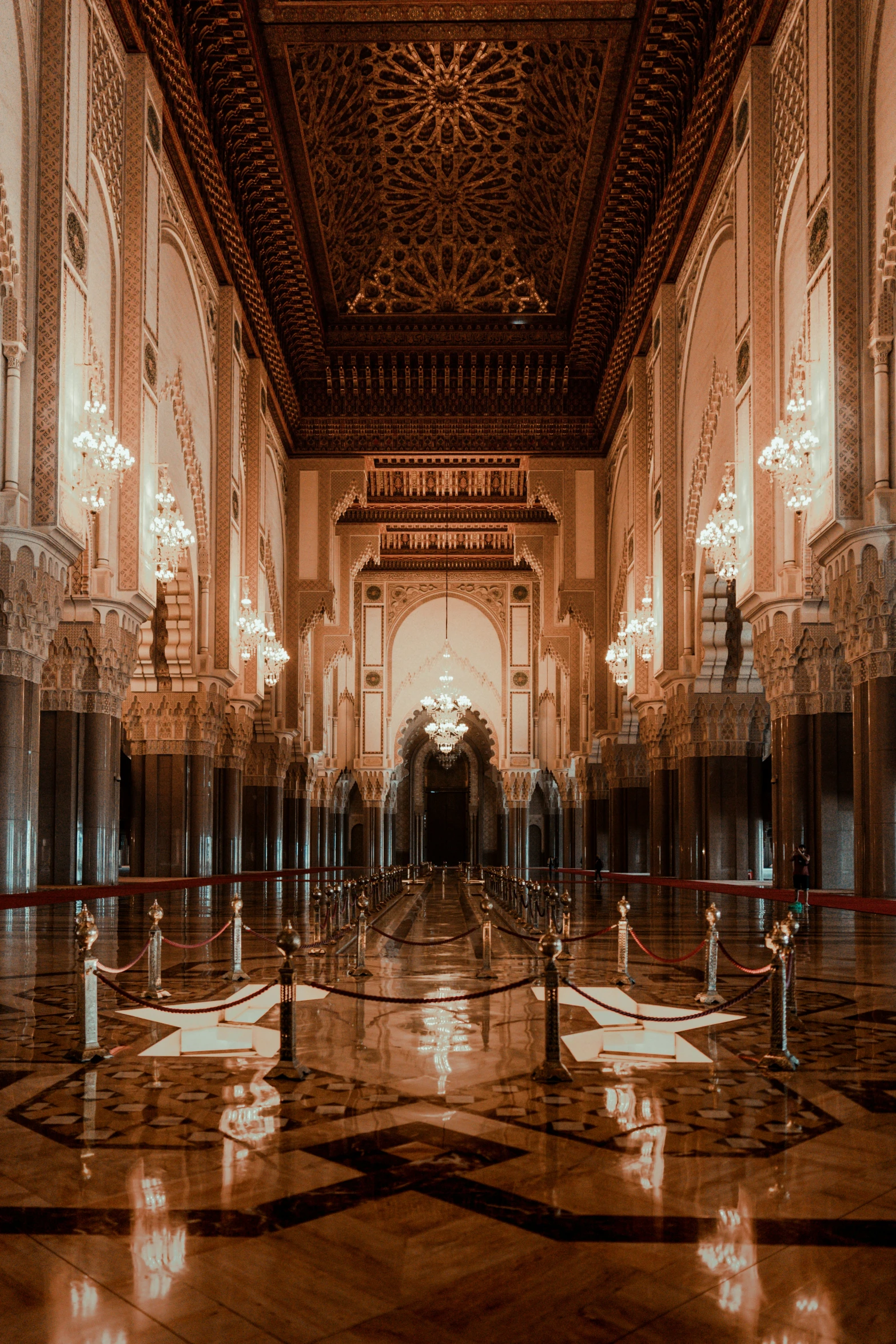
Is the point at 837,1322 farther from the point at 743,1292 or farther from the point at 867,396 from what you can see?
the point at 867,396

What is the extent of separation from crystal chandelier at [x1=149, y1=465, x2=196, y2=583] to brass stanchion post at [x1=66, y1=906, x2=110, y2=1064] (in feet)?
25.6

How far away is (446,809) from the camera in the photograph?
40969 mm

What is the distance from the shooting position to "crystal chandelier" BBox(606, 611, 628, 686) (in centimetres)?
1819

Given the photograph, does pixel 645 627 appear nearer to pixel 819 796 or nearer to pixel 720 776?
pixel 720 776

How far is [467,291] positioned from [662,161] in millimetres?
4810

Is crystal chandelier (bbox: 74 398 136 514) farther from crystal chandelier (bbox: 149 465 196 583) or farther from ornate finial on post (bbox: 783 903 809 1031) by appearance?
ornate finial on post (bbox: 783 903 809 1031)

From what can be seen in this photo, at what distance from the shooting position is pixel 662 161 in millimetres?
13930

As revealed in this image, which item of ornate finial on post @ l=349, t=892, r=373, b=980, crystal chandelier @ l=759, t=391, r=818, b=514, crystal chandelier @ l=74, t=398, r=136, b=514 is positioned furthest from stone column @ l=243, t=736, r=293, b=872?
ornate finial on post @ l=349, t=892, r=373, b=980

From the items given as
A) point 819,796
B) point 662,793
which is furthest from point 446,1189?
point 662,793

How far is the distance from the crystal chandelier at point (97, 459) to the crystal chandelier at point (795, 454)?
16.6 ft

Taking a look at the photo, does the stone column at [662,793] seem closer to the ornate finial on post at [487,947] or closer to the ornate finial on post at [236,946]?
the ornate finial on post at [487,947]

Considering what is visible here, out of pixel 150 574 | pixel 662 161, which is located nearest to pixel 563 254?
pixel 662 161

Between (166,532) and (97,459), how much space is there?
2.38 metres

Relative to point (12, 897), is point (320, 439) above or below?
above
